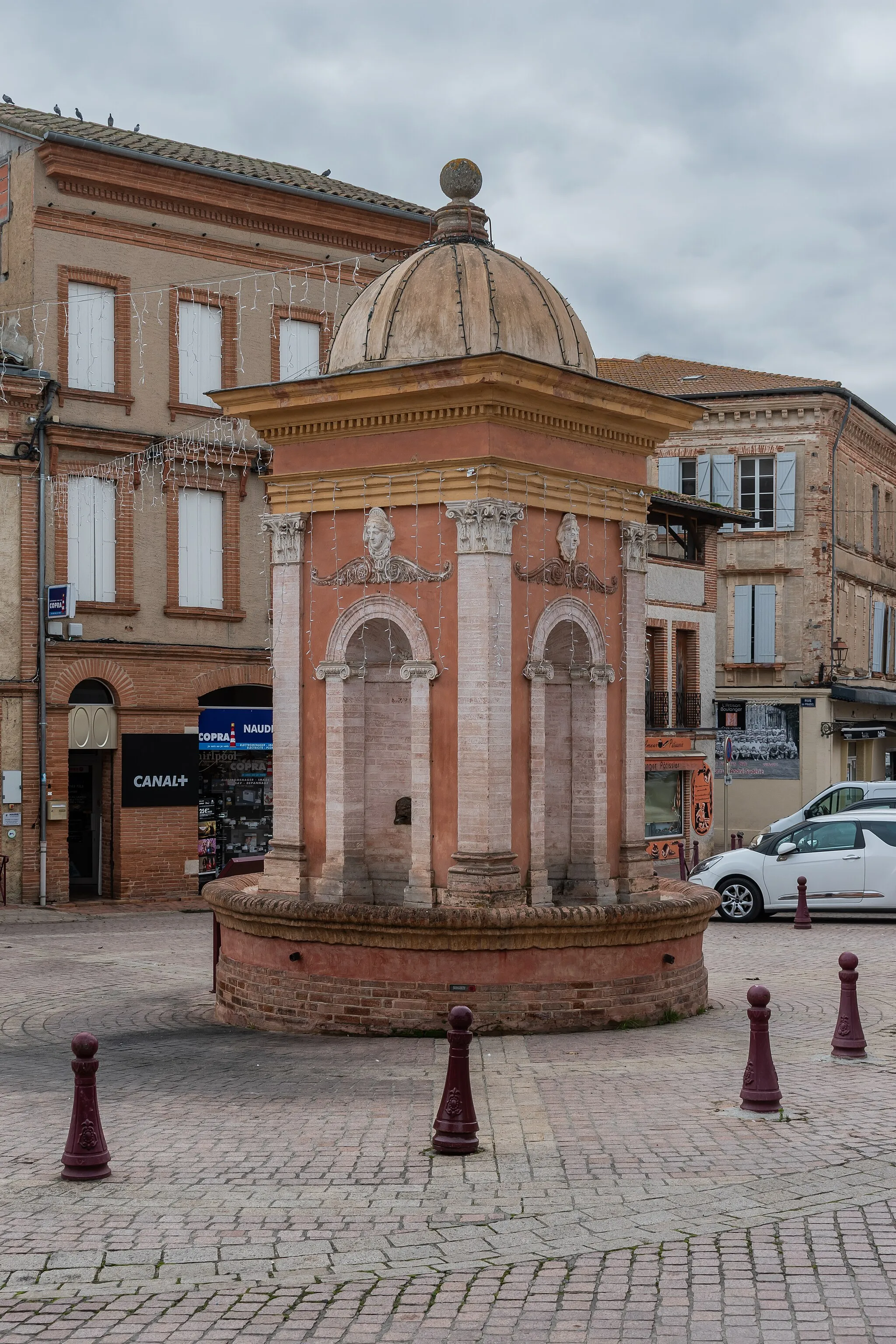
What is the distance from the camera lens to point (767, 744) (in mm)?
39656

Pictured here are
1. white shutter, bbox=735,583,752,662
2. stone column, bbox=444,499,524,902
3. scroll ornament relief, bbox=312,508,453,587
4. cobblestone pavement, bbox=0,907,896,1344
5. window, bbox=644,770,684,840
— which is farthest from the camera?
white shutter, bbox=735,583,752,662

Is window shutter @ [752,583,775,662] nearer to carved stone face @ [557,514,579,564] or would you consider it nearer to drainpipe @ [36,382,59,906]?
drainpipe @ [36,382,59,906]

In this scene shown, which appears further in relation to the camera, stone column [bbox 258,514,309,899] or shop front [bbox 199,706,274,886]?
shop front [bbox 199,706,274,886]

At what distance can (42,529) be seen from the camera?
2467cm

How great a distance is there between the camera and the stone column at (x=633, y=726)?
13781 mm

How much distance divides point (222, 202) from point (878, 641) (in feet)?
84.8

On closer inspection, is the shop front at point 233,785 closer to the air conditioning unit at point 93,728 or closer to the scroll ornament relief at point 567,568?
the air conditioning unit at point 93,728

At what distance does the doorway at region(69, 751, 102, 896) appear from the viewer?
26.0 metres

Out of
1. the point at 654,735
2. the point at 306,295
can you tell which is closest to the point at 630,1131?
the point at 306,295

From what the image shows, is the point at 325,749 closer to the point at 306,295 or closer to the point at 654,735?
the point at 306,295

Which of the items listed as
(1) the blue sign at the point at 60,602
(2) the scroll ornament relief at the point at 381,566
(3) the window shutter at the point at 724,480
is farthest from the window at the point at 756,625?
(2) the scroll ornament relief at the point at 381,566

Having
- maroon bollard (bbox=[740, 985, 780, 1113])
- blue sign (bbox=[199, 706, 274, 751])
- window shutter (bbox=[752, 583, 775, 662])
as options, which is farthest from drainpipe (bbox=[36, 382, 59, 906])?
window shutter (bbox=[752, 583, 775, 662])

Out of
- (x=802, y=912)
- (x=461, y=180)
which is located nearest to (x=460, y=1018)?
(x=461, y=180)

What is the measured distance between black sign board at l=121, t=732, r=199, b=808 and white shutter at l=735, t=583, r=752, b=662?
18.0 meters
